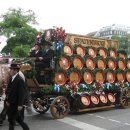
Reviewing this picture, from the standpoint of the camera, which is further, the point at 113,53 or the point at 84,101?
the point at 113,53

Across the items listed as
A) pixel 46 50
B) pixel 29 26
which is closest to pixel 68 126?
pixel 46 50

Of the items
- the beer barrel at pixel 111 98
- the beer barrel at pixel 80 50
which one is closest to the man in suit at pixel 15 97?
the beer barrel at pixel 80 50

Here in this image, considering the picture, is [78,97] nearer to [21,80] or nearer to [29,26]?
[21,80]

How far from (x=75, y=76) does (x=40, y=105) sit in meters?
1.42

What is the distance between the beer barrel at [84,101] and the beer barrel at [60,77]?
2.61 feet

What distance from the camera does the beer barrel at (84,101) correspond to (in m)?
10.4

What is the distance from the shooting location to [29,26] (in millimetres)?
32875

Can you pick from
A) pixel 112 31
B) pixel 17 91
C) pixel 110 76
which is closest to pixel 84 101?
pixel 110 76

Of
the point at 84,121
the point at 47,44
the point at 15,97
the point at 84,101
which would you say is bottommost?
the point at 84,121

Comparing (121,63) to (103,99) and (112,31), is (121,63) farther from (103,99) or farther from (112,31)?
(112,31)

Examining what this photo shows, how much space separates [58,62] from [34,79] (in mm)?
893

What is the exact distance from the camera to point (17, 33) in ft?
103

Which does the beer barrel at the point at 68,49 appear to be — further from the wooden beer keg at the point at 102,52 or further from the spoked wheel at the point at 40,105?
the spoked wheel at the point at 40,105

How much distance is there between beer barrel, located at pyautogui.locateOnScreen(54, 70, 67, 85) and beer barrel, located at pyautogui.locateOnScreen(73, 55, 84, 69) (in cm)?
57
